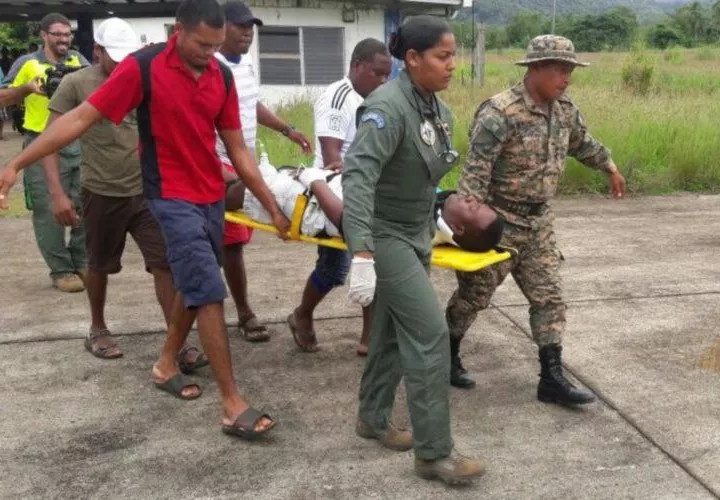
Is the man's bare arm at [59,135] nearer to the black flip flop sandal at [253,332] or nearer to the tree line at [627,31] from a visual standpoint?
the black flip flop sandal at [253,332]

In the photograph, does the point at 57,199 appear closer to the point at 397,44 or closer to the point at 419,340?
the point at 397,44

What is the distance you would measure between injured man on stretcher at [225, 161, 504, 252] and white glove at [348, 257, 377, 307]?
75cm

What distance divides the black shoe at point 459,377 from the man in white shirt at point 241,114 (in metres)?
1.20

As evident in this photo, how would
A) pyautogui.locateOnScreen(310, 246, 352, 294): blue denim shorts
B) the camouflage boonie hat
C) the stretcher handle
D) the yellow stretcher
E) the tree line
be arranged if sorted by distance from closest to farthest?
the yellow stretcher
the camouflage boonie hat
the stretcher handle
pyautogui.locateOnScreen(310, 246, 352, 294): blue denim shorts
the tree line

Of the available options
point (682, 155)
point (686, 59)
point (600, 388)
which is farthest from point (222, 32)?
point (686, 59)

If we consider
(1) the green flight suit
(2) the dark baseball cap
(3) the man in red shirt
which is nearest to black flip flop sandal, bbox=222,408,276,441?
(3) the man in red shirt

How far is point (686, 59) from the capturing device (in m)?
35.8

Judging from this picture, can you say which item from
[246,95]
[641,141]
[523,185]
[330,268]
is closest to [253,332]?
[330,268]

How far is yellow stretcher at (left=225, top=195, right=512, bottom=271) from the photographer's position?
3.57m

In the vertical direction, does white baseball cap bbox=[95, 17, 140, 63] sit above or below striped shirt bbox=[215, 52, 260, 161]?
above

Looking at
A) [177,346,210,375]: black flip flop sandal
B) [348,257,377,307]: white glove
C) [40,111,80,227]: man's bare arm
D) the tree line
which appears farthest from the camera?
the tree line

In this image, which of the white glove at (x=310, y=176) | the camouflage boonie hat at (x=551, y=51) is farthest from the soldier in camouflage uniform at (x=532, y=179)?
the white glove at (x=310, y=176)

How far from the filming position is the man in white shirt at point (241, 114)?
4602mm

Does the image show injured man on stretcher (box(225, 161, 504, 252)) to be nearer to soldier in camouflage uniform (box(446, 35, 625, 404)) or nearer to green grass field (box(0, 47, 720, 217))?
soldier in camouflage uniform (box(446, 35, 625, 404))
